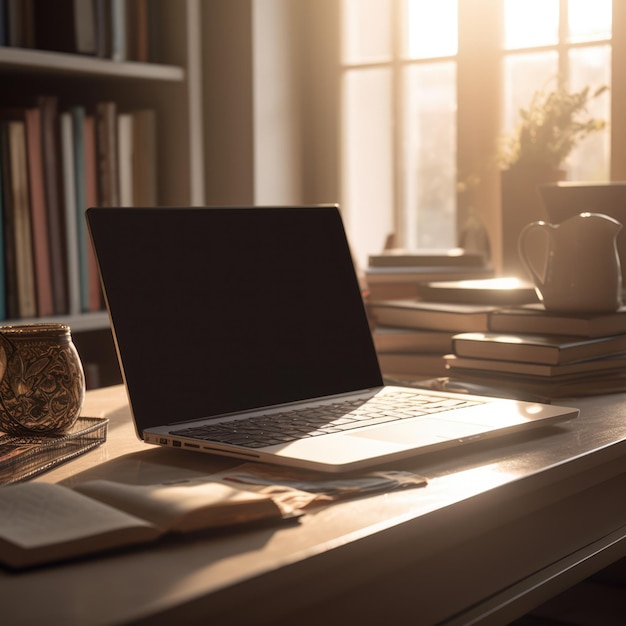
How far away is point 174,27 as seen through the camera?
2.21 m

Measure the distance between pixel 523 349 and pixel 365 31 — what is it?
1443 mm

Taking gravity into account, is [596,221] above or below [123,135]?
below

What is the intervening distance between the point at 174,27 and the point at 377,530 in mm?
1822

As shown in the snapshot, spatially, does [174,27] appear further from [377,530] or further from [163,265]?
[377,530]

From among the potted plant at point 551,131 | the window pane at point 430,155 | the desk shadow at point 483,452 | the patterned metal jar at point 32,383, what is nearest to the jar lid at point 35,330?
the patterned metal jar at point 32,383

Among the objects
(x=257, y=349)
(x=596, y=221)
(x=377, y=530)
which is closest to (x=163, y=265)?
(x=257, y=349)

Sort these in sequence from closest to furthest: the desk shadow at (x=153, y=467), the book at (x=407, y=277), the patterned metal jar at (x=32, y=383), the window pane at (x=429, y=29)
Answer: the desk shadow at (x=153, y=467) → the patterned metal jar at (x=32, y=383) → the book at (x=407, y=277) → the window pane at (x=429, y=29)

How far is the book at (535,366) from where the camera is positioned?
44.6 inches

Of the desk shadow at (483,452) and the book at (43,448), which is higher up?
the book at (43,448)

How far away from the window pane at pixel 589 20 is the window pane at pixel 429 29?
27 centimetres

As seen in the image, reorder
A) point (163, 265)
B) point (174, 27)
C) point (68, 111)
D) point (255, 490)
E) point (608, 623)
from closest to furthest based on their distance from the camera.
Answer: point (255, 490) < point (163, 265) < point (608, 623) < point (68, 111) < point (174, 27)

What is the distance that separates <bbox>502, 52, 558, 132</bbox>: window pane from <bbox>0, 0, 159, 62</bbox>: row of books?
0.85 meters

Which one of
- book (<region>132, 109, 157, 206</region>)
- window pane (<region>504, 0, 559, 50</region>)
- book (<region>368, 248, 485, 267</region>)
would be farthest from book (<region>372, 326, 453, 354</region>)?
window pane (<region>504, 0, 559, 50</region>)

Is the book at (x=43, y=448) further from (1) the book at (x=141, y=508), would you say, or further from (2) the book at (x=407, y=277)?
(2) the book at (x=407, y=277)
